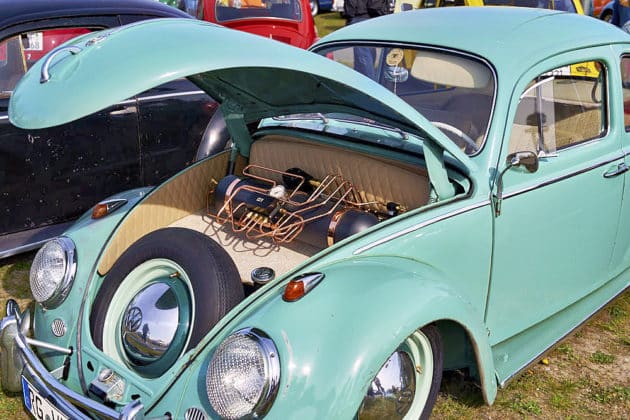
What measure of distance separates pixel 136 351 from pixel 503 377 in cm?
150

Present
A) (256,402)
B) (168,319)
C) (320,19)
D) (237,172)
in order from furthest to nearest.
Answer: (320,19) < (237,172) < (168,319) < (256,402)

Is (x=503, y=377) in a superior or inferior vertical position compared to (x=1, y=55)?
inferior

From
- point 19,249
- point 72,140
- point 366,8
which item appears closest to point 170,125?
point 72,140

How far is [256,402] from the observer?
1.98m

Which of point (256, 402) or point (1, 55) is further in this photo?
point (1, 55)

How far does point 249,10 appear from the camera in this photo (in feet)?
25.9

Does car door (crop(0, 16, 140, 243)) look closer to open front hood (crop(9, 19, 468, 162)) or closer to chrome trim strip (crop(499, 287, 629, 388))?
open front hood (crop(9, 19, 468, 162))

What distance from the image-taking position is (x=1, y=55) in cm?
416

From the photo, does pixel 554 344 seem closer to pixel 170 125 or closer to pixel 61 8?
pixel 170 125

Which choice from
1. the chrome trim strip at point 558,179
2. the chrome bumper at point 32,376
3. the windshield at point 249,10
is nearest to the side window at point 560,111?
the chrome trim strip at point 558,179

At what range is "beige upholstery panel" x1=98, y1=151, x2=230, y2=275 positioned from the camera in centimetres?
290

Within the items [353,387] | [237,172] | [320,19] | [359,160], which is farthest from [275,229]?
[320,19]

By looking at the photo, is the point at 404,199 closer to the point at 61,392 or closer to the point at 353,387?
the point at 353,387

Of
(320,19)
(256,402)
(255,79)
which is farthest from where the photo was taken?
(320,19)
